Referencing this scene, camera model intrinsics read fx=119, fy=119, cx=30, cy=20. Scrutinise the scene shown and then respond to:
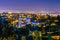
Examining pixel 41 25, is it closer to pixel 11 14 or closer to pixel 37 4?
pixel 37 4

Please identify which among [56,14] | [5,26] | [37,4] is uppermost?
[37,4]

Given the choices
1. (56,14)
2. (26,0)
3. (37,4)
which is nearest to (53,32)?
(56,14)

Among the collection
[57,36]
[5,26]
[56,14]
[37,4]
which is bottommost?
[57,36]

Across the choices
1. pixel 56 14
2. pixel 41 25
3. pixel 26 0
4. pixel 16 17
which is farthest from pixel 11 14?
pixel 56 14

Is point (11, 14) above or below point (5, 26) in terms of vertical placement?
above

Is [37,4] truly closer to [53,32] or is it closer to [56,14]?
[56,14]

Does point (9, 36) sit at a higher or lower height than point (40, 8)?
lower
